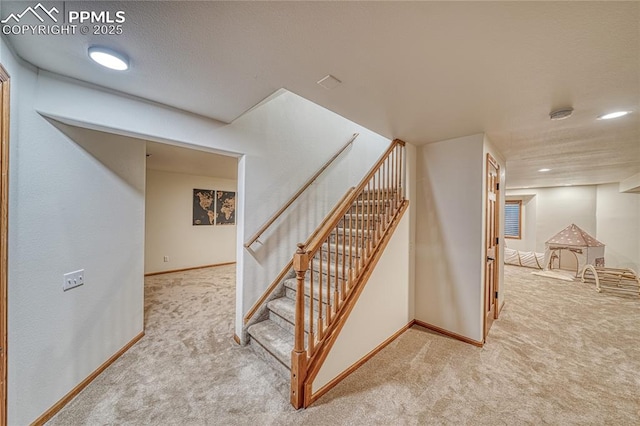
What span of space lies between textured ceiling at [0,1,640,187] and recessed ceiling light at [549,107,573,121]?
5 centimetres

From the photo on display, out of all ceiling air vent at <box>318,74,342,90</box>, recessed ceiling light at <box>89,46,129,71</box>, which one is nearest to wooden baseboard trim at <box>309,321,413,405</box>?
ceiling air vent at <box>318,74,342,90</box>

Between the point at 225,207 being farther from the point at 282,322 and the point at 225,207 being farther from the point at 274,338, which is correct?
the point at 274,338

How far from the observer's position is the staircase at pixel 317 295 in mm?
1668

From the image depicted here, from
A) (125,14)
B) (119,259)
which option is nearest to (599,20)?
(125,14)

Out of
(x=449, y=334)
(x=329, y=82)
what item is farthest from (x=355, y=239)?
(x=329, y=82)

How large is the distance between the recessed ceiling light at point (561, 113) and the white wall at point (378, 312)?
1525mm

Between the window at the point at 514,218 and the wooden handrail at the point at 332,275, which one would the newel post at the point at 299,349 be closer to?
the wooden handrail at the point at 332,275

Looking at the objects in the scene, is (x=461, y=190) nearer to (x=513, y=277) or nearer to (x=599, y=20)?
(x=599, y=20)

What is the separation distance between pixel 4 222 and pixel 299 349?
1.84m

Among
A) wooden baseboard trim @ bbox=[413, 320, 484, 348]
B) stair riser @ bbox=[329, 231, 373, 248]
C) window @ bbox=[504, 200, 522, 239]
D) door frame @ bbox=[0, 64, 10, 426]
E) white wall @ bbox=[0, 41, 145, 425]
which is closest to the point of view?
door frame @ bbox=[0, 64, 10, 426]

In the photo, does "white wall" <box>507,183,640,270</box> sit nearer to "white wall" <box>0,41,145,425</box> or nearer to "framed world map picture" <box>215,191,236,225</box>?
"framed world map picture" <box>215,191,236,225</box>

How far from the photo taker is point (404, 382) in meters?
1.92

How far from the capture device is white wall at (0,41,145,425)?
1374mm

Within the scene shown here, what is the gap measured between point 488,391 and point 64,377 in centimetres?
322
